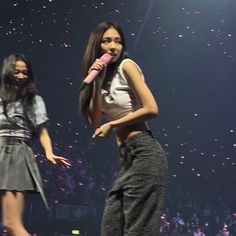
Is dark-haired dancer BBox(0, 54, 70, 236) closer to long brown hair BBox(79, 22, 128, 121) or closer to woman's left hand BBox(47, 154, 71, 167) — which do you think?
woman's left hand BBox(47, 154, 71, 167)

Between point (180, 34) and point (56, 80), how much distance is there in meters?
3.35

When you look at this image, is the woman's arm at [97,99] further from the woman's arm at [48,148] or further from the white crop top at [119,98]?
the woman's arm at [48,148]

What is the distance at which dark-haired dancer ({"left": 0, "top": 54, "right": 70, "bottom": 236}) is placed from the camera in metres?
2.48

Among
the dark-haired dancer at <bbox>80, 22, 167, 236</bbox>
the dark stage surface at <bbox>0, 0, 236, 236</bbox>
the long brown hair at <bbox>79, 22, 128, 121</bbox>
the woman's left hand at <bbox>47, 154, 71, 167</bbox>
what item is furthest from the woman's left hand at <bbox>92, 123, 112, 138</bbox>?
the dark stage surface at <bbox>0, 0, 236, 236</bbox>

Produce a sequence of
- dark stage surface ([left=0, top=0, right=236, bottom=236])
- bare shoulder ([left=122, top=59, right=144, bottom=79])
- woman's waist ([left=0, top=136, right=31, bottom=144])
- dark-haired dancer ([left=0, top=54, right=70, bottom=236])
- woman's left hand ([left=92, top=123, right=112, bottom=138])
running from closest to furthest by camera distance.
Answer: woman's left hand ([left=92, top=123, right=112, bottom=138]) < bare shoulder ([left=122, top=59, right=144, bottom=79]) < dark-haired dancer ([left=0, top=54, right=70, bottom=236]) < woman's waist ([left=0, top=136, right=31, bottom=144]) < dark stage surface ([left=0, top=0, right=236, bottom=236])

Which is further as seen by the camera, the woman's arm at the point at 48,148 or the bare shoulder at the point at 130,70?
the woman's arm at the point at 48,148

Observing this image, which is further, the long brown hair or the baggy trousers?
the long brown hair

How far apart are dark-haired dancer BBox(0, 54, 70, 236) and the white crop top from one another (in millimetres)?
757

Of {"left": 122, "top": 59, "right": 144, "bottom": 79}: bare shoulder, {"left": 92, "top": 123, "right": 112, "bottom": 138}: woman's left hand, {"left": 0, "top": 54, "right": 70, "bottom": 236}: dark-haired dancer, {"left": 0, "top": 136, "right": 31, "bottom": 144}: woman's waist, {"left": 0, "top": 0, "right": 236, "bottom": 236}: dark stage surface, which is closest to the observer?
{"left": 92, "top": 123, "right": 112, "bottom": 138}: woman's left hand

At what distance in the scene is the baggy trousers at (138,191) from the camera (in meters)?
1.72

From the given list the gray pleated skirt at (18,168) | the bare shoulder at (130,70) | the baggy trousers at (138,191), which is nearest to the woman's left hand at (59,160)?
the gray pleated skirt at (18,168)

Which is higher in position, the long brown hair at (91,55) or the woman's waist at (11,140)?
the long brown hair at (91,55)

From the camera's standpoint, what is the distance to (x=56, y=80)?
41.1ft

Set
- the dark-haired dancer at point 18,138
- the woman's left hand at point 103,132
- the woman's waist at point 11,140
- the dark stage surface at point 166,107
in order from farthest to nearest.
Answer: the dark stage surface at point 166,107, the woman's waist at point 11,140, the dark-haired dancer at point 18,138, the woman's left hand at point 103,132
